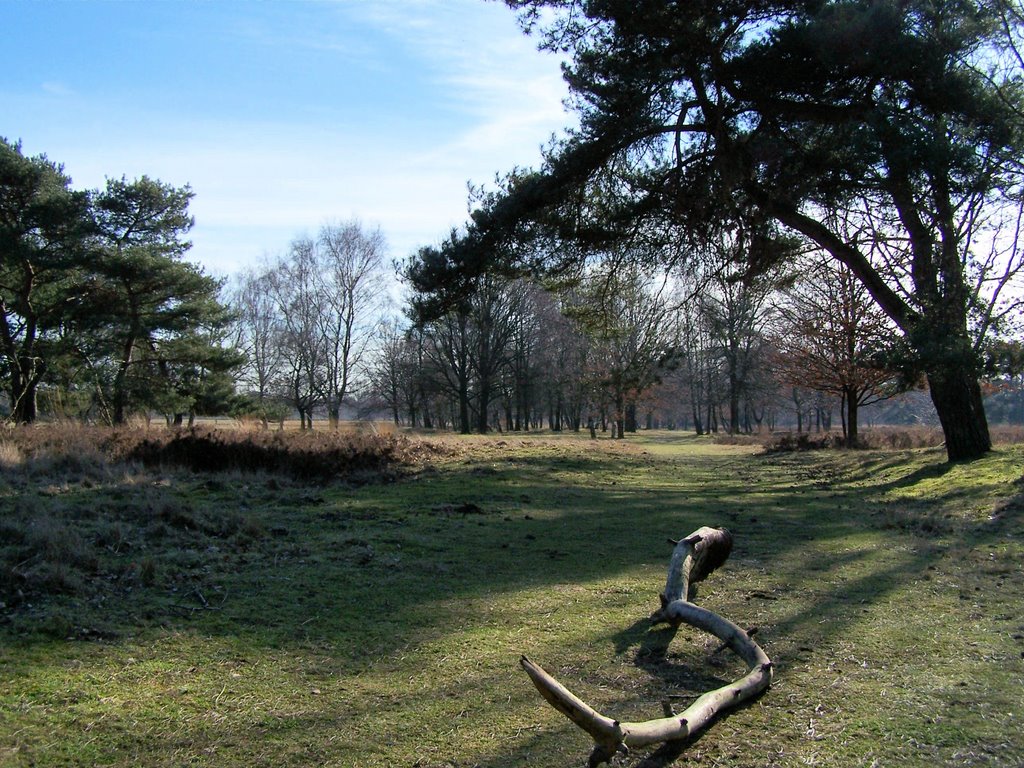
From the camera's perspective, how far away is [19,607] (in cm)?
446

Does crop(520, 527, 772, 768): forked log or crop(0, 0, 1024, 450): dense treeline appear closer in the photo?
crop(520, 527, 772, 768): forked log

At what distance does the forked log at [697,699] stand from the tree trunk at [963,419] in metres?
10.5

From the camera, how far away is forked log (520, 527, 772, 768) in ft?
8.77

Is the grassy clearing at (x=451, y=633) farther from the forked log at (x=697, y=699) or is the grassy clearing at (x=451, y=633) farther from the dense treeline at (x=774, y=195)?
the dense treeline at (x=774, y=195)

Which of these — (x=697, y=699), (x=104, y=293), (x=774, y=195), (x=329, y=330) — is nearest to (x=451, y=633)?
(x=697, y=699)

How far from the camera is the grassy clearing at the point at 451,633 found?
3.25 m

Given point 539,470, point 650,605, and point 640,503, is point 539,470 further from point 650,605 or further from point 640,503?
point 650,605

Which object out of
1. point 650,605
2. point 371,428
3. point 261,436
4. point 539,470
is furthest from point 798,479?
point 650,605

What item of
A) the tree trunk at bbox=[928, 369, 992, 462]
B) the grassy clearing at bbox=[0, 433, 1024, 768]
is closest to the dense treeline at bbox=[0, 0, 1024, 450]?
the tree trunk at bbox=[928, 369, 992, 462]

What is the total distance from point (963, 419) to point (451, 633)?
1357cm

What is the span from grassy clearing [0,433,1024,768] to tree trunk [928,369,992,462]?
536 centimetres

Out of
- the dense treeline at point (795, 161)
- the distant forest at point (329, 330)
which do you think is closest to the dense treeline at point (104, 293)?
the distant forest at point (329, 330)

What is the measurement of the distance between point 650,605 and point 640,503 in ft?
19.6

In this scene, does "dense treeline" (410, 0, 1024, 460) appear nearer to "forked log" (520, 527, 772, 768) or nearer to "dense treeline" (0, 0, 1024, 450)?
"dense treeline" (0, 0, 1024, 450)
